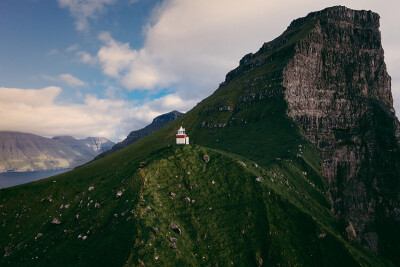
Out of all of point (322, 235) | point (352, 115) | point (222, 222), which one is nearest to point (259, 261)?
point (222, 222)

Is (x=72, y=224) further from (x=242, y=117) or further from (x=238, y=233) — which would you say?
(x=242, y=117)

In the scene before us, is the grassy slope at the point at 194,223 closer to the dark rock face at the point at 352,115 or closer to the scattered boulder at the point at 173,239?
the scattered boulder at the point at 173,239

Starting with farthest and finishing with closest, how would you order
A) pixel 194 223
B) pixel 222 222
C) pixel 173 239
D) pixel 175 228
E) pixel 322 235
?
pixel 222 222
pixel 322 235
pixel 194 223
pixel 175 228
pixel 173 239

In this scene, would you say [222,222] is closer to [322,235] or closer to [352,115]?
[322,235]

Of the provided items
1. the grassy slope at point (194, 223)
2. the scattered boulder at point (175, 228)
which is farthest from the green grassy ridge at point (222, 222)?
the scattered boulder at point (175, 228)

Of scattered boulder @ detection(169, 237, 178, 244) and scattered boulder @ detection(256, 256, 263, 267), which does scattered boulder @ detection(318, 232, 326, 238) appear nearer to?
scattered boulder @ detection(256, 256, 263, 267)

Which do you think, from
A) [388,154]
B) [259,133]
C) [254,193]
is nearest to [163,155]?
[254,193]

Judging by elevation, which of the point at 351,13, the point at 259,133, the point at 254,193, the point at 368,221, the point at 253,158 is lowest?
the point at 368,221
